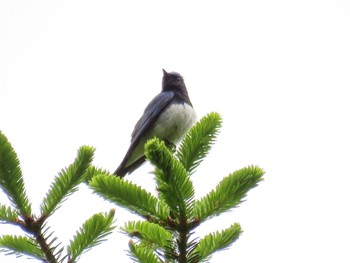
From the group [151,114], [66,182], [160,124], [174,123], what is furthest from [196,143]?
[151,114]

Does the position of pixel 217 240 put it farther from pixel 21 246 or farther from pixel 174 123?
pixel 174 123

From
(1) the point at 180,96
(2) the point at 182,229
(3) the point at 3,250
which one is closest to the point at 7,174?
(3) the point at 3,250

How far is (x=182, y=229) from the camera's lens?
1.82 m

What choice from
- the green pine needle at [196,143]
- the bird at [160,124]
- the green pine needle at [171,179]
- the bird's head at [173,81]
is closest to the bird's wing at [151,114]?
the bird at [160,124]

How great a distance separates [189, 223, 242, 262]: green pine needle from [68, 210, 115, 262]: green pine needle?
0.33 m

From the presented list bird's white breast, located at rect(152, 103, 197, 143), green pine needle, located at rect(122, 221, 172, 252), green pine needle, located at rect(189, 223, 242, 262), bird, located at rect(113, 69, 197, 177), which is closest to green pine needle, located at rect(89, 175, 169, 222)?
green pine needle, located at rect(122, 221, 172, 252)

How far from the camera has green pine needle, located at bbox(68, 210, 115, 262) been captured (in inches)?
70.4

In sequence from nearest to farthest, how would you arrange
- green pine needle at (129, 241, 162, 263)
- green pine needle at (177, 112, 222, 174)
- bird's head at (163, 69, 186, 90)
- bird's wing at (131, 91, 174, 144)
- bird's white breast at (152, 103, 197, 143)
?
green pine needle at (129, 241, 162, 263) < green pine needle at (177, 112, 222, 174) < bird's white breast at (152, 103, 197, 143) < bird's wing at (131, 91, 174, 144) < bird's head at (163, 69, 186, 90)

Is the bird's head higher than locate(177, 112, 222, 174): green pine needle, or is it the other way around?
the bird's head

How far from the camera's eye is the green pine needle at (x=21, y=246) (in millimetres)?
1822

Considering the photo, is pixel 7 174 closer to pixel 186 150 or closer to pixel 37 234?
pixel 37 234

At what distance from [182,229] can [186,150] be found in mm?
554

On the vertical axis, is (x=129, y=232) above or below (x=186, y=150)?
below

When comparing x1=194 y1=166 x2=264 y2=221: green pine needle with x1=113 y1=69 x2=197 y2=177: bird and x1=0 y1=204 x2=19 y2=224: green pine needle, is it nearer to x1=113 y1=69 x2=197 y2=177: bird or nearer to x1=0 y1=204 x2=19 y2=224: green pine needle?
x1=0 y1=204 x2=19 y2=224: green pine needle
